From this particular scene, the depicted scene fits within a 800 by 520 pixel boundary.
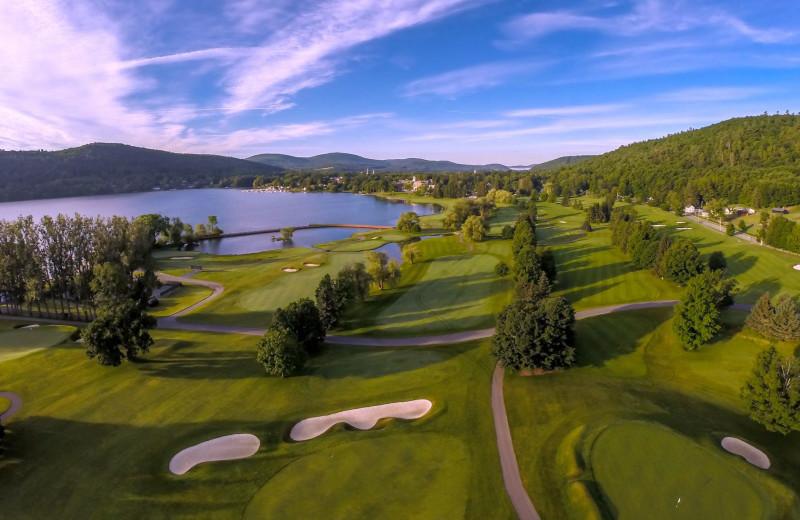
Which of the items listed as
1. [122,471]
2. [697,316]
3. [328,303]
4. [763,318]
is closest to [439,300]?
[328,303]

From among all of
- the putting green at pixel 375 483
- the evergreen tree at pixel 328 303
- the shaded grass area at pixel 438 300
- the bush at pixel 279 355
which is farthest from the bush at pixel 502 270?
the putting green at pixel 375 483

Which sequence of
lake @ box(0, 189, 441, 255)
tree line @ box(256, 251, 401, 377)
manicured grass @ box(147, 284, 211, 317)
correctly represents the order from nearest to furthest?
1. tree line @ box(256, 251, 401, 377)
2. manicured grass @ box(147, 284, 211, 317)
3. lake @ box(0, 189, 441, 255)

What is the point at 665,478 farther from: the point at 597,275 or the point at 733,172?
the point at 733,172

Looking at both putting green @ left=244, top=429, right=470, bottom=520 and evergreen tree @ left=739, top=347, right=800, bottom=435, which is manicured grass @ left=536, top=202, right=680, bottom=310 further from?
putting green @ left=244, top=429, right=470, bottom=520

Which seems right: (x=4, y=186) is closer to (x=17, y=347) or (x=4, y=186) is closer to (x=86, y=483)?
(x=17, y=347)

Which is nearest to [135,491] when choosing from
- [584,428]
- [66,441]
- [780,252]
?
[66,441]

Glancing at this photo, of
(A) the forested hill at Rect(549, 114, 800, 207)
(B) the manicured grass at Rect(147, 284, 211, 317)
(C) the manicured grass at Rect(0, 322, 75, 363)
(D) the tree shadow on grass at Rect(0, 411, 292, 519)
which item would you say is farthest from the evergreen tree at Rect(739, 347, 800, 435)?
(A) the forested hill at Rect(549, 114, 800, 207)

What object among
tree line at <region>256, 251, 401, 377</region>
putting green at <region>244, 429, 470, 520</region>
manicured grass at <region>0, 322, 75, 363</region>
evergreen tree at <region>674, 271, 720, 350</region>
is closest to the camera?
putting green at <region>244, 429, 470, 520</region>
